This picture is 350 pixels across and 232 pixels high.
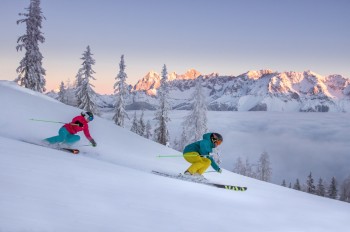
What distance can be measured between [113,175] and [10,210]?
12.9 ft

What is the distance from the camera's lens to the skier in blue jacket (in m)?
11.2

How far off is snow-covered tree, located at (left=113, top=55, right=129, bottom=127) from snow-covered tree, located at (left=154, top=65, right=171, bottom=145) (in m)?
5.42

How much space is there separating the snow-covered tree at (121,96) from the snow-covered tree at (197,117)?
9270 millimetres

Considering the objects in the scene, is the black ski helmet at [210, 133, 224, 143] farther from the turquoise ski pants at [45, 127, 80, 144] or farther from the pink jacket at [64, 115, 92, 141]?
the turquoise ski pants at [45, 127, 80, 144]

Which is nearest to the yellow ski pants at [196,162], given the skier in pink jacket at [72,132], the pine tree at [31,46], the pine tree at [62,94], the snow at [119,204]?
the snow at [119,204]

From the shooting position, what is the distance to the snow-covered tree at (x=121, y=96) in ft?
158

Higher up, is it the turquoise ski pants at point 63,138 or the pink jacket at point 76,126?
the pink jacket at point 76,126

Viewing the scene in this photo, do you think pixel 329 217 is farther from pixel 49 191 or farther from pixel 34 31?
pixel 34 31

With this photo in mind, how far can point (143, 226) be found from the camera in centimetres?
529

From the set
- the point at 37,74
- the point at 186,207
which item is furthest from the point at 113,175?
the point at 37,74

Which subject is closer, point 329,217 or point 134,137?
point 329,217

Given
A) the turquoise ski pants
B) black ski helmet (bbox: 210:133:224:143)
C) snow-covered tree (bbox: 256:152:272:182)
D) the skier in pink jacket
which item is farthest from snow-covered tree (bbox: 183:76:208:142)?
snow-covered tree (bbox: 256:152:272:182)

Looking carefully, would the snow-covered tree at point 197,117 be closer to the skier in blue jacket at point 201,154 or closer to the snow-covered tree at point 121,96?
the snow-covered tree at point 121,96

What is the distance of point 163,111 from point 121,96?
22.9 ft
